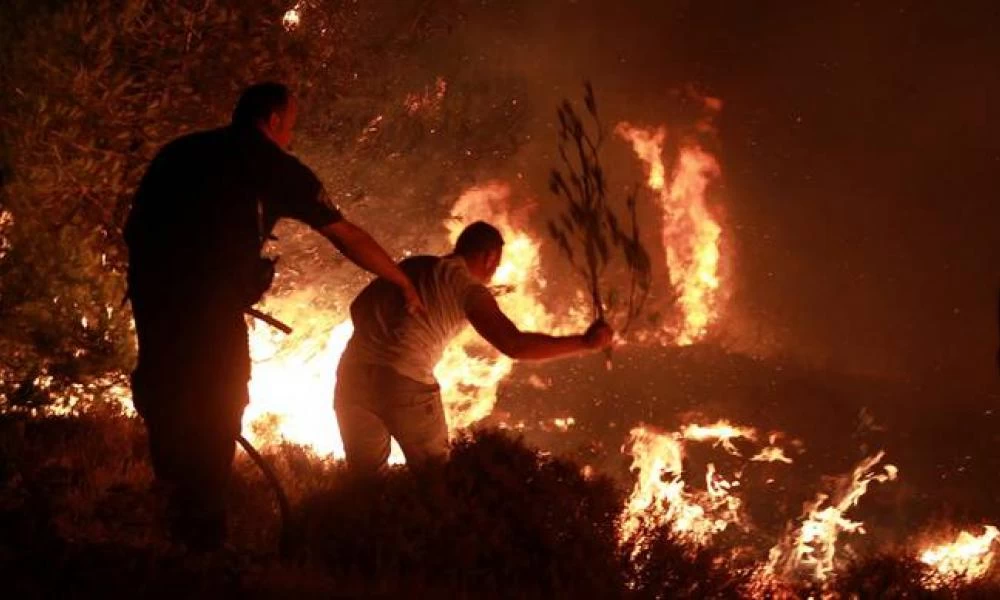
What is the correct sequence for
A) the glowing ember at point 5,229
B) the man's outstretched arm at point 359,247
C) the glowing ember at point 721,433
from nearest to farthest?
the man's outstretched arm at point 359,247
the glowing ember at point 5,229
the glowing ember at point 721,433

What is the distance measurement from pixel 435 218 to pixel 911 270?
33.8ft

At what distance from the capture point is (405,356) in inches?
183

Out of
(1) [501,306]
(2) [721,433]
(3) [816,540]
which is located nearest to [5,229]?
(1) [501,306]

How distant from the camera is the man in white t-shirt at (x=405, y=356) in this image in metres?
4.64

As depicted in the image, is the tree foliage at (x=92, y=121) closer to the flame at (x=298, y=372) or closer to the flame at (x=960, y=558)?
the flame at (x=298, y=372)

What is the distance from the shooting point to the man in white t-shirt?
4.64 m

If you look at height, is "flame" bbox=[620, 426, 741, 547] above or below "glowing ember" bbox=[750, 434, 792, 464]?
below

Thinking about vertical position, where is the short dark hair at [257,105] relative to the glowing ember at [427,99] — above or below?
below

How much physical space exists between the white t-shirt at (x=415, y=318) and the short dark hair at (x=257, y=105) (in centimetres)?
113

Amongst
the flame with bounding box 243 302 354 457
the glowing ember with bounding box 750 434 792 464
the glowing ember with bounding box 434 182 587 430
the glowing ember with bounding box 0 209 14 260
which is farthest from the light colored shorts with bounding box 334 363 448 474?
the glowing ember with bounding box 750 434 792 464

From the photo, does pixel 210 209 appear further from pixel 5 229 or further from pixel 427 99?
pixel 427 99

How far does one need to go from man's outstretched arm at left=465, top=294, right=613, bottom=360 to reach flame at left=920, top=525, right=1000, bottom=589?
296 cm

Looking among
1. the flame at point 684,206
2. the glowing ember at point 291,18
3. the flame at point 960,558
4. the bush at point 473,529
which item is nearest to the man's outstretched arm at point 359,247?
the bush at point 473,529

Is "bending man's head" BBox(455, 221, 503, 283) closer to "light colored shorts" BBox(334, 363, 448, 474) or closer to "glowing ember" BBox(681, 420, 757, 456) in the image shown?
"light colored shorts" BBox(334, 363, 448, 474)
